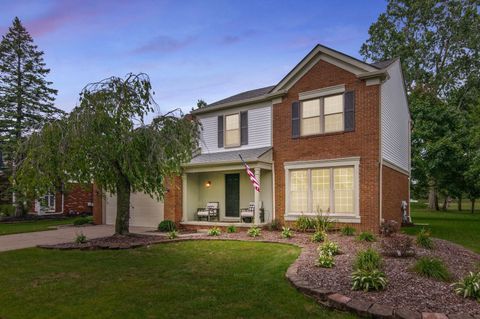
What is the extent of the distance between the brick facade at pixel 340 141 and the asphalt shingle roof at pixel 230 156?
2.66ft

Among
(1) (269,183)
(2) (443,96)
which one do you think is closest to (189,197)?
(1) (269,183)

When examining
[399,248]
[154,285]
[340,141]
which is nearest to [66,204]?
[340,141]

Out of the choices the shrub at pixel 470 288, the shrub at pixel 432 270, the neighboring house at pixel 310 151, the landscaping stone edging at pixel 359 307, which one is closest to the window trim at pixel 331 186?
the neighboring house at pixel 310 151

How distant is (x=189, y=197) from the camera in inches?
637

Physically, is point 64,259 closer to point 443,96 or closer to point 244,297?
point 244,297

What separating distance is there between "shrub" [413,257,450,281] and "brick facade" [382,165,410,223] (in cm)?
675

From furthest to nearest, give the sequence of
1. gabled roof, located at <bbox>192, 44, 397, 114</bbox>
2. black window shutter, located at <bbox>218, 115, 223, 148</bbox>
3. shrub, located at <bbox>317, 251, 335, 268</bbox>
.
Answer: black window shutter, located at <bbox>218, 115, 223, 148</bbox> → gabled roof, located at <bbox>192, 44, 397, 114</bbox> → shrub, located at <bbox>317, 251, 335, 268</bbox>

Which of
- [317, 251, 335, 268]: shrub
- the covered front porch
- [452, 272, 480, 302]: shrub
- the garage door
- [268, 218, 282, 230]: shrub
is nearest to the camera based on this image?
[452, 272, 480, 302]: shrub

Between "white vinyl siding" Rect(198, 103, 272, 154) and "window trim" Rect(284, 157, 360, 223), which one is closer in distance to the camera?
"window trim" Rect(284, 157, 360, 223)

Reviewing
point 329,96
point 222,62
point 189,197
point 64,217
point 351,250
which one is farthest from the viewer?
point 64,217

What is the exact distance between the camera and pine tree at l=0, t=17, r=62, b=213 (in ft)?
77.1

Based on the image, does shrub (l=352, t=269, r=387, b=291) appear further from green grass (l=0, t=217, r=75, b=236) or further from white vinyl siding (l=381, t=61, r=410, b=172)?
green grass (l=0, t=217, r=75, b=236)

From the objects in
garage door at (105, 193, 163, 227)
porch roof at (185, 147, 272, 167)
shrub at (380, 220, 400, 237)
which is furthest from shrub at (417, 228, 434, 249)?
garage door at (105, 193, 163, 227)

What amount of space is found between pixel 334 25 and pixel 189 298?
15.0 meters
